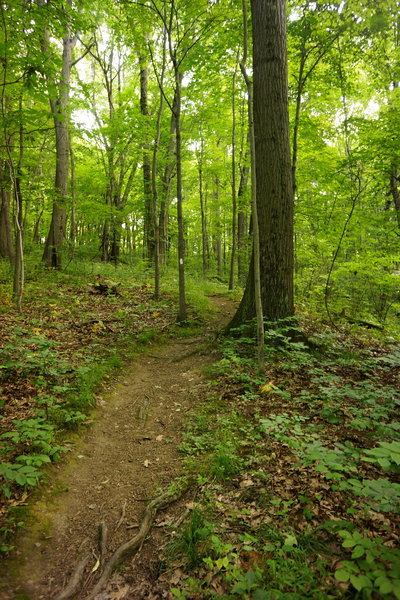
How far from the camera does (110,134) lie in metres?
12.0

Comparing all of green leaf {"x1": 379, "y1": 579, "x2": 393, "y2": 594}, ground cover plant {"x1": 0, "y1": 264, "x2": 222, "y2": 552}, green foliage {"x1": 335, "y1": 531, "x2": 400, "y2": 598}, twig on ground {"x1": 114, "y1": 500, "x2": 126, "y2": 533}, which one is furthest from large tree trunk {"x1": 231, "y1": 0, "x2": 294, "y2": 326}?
green leaf {"x1": 379, "y1": 579, "x2": 393, "y2": 594}

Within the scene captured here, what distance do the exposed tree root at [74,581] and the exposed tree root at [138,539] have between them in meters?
0.03

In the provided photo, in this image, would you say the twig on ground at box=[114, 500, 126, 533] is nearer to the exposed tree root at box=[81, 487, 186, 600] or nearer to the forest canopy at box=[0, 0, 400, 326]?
the exposed tree root at box=[81, 487, 186, 600]

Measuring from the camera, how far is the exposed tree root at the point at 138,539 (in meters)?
2.34

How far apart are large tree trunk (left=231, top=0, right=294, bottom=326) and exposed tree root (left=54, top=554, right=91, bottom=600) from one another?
4446 mm

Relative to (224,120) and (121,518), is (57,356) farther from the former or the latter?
(224,120)

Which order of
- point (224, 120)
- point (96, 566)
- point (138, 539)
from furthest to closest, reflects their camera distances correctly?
point (224, 120) → point (138, 539) → point (96, 566)

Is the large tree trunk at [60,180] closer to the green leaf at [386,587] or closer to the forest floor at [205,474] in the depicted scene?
the forest floor at [205,474]

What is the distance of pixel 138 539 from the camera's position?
2672 millimetres

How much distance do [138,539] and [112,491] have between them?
2.47 feet

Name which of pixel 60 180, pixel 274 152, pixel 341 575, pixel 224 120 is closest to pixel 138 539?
pixel 341 575

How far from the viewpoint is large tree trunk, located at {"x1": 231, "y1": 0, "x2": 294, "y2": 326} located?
231 inches

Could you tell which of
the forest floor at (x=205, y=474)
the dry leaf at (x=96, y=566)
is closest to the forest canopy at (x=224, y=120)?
the forest floor at (x=205, y=474)

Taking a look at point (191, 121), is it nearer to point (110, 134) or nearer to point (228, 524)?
point (110, 134)
